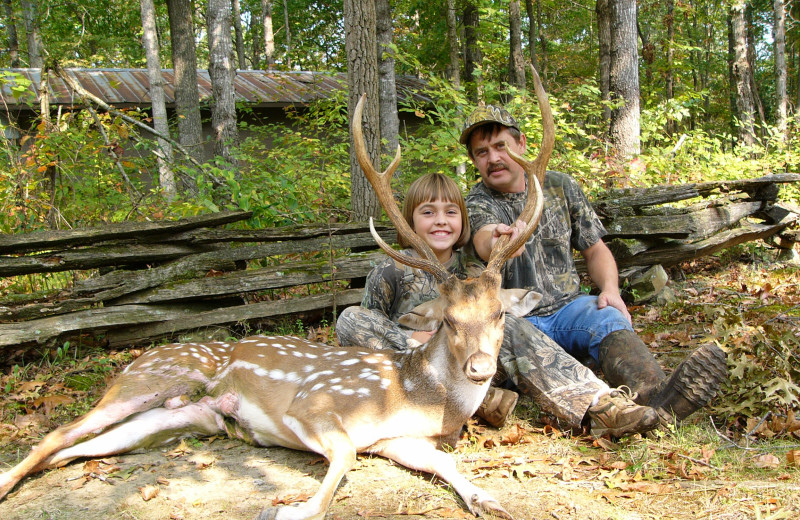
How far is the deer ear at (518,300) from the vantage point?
350cm

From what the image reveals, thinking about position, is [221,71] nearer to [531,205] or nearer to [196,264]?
[196,264]

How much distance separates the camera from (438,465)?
3016 millimetres

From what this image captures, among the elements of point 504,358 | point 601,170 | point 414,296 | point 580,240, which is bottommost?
point 504,358

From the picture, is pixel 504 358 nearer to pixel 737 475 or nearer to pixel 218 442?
pixel 737 475

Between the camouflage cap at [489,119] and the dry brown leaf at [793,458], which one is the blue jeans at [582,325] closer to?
the dry brown leaf at [793,458]

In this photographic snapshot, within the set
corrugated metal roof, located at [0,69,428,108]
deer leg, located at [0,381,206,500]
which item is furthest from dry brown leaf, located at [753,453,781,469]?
corrugated metal roof, located at [0,69,428,108]

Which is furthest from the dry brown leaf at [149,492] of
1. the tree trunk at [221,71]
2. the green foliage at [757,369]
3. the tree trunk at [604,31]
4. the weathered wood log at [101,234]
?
the tree trunk at [604,31]

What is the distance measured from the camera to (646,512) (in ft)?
8.48

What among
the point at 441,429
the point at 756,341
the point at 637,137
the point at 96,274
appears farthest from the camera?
the point at 637,137

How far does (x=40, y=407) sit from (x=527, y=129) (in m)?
6.16

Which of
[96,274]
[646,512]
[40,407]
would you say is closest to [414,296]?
[646,512]

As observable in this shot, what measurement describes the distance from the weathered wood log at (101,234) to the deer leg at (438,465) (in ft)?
10.1

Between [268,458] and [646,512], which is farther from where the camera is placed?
[268,458]

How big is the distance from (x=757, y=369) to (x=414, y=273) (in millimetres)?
2240
